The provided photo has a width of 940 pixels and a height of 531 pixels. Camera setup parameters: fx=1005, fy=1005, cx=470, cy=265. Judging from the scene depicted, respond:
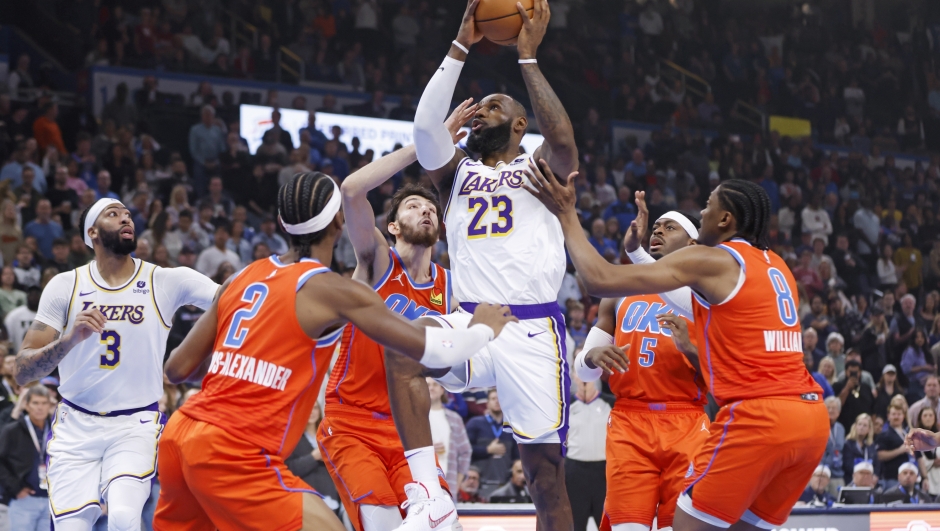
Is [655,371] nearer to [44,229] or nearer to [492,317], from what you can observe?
[492,317]

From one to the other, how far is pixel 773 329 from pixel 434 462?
6.43ft

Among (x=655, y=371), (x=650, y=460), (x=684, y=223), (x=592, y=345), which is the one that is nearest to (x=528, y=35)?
(x=684, y=223)

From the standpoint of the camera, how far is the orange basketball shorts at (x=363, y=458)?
226 inches

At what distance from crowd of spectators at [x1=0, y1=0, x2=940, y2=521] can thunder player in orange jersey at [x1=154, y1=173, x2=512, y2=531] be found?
564 cm

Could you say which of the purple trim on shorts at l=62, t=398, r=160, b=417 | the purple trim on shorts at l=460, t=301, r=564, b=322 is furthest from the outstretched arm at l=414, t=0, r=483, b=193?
the purple trim on shorts at l=62, t=398, r=160, b=417

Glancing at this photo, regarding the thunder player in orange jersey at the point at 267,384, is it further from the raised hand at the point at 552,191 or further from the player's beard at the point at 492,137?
the player's beard at the point at 492,137

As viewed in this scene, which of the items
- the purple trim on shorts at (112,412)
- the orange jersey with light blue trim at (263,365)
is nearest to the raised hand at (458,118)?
the orange jersey with light blue trim at (263,365)

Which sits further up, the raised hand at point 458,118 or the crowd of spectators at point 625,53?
the crowd of spectators at point 625,53

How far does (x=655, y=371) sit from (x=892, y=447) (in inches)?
317

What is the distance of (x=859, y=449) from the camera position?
13.2m

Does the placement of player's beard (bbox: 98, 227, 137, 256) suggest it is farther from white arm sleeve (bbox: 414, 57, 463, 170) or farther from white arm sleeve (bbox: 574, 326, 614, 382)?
white arm sleeve (bbox: 574, 326, 614, 382)

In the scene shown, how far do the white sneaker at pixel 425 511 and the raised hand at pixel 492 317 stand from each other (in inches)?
40.2

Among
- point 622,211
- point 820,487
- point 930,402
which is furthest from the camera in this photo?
point 622,211

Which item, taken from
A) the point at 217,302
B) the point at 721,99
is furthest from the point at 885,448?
the point at 721,99
